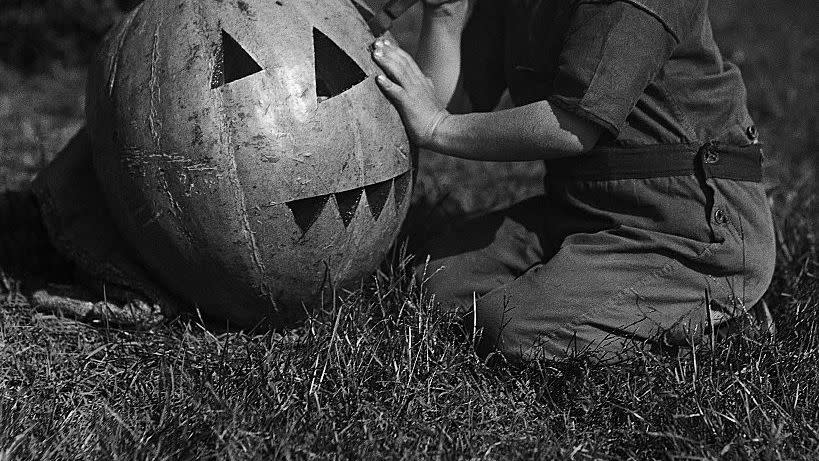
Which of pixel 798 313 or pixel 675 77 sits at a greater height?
pixel 675 77

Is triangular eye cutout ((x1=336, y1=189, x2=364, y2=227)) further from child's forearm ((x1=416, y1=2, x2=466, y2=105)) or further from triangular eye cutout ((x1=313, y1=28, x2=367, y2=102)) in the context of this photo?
child's forearm ((x1=416, y1=2, x2=466, y2=105))

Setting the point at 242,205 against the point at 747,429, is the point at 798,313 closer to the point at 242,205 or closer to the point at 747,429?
the point at 747,429

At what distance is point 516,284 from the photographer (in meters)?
2.94

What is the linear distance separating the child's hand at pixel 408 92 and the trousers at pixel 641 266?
447 millimetres

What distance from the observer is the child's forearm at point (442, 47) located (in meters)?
3.18

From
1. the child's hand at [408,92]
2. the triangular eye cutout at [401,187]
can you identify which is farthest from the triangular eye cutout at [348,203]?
the child's hand at [408,92]

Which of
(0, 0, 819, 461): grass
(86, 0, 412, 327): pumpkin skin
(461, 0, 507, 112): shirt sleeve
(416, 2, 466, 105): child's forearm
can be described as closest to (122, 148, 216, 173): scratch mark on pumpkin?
(86, 0, 412, 327): pumpkin skin

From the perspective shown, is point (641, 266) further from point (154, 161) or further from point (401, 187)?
point (154, 161)

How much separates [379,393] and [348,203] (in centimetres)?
56

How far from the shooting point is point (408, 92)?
2.80 meters

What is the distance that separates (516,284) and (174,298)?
3.51 feet

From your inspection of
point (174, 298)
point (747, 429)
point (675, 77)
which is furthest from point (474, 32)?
point (747, 429)

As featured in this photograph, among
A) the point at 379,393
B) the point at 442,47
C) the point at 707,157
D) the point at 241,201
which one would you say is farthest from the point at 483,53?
the point at 379,393

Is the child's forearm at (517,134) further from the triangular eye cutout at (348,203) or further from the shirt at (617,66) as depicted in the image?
the triangular eye cutout at (348,203)
